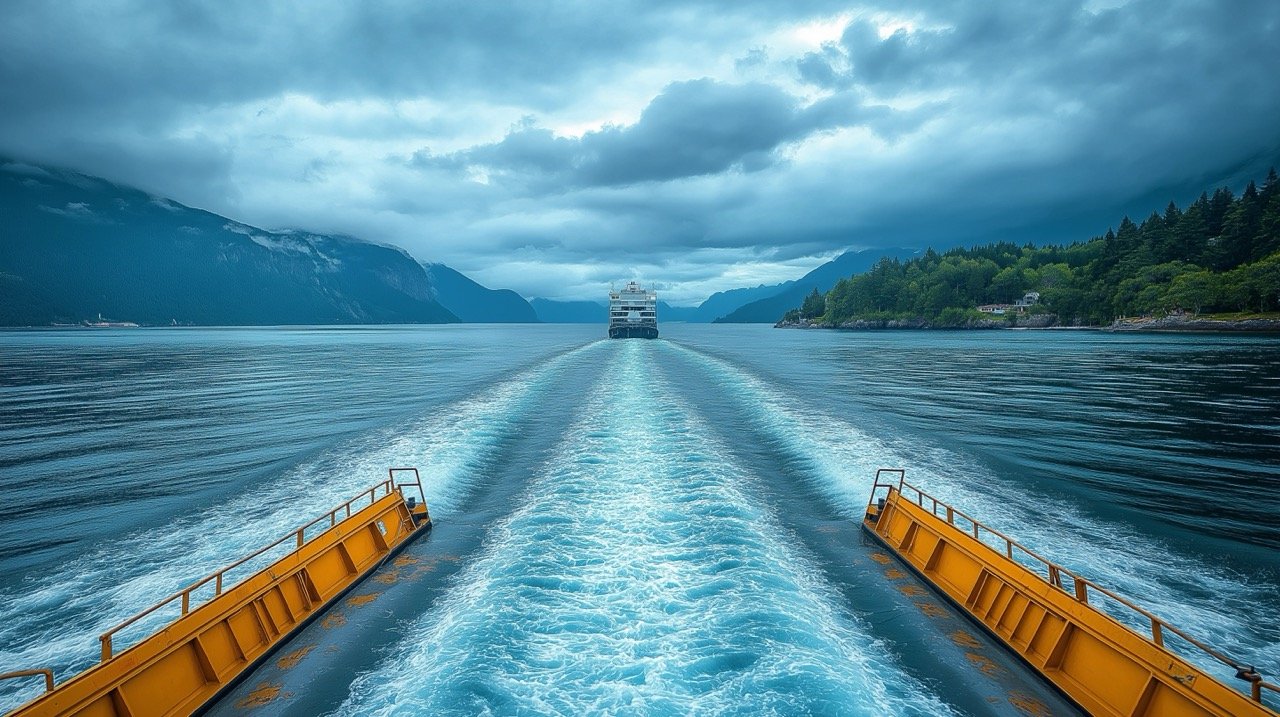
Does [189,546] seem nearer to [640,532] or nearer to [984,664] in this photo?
[640,532]

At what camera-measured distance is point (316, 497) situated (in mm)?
19594

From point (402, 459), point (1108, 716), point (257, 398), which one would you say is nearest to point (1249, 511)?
point (1108, 716)

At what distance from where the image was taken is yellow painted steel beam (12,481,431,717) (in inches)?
313

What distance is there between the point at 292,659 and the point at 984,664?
13.5m

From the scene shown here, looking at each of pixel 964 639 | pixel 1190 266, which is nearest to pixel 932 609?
pixel 964 639

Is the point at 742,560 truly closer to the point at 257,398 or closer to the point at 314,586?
the point at 314,586

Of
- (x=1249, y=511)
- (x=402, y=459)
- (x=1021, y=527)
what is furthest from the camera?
(x=402, y=459)

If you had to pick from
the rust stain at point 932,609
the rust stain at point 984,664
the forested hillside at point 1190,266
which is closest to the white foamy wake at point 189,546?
the rust stain at point 932,609

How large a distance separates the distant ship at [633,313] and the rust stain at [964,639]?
13032 cm

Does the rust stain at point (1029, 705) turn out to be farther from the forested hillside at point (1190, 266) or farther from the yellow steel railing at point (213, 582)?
the forested hillside at point (1190, 266)

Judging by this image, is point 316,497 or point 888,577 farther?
point 316,497

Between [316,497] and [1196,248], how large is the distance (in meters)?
204

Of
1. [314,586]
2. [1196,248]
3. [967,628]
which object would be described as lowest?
[967,628]

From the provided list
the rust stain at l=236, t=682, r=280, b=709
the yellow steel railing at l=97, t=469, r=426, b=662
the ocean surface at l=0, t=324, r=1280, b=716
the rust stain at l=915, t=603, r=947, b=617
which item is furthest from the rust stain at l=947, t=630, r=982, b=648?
the yellow steel railing at l=97, t=469, r=426, b=662
